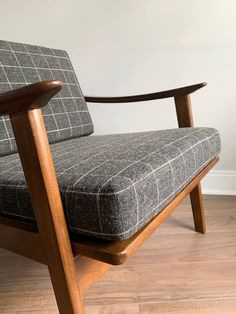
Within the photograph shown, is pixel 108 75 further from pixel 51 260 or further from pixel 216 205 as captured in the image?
pixel 51 260

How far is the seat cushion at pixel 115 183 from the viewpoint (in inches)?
18.2

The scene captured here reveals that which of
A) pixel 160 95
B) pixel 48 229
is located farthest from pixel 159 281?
pixel 160 95

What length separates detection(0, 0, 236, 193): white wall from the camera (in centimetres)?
136

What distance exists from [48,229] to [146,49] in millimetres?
1170

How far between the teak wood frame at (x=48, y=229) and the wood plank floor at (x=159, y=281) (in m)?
0.26

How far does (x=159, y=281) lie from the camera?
0.85 meters

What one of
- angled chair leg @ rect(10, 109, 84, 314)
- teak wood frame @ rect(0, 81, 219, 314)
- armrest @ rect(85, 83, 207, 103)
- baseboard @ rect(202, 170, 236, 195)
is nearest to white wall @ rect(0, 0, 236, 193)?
baseboard @ rect(202, 170, 236, 195)

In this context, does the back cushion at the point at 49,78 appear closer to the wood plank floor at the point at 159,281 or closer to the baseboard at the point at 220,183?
the wood plank floor at the point at 159,281

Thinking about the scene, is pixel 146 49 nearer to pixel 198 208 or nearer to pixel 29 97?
pixel 198 208

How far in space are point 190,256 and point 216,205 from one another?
0.48 m

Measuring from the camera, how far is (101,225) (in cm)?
47

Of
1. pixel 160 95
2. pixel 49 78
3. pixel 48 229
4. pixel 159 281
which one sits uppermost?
pixel 49 78

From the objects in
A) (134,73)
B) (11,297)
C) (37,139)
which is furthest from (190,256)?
(134,73)

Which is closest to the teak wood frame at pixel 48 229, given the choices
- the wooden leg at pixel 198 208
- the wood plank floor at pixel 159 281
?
the wood plank floor at pixel 159 281
